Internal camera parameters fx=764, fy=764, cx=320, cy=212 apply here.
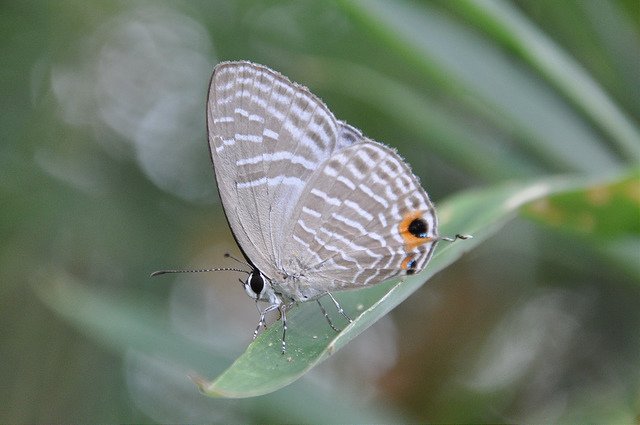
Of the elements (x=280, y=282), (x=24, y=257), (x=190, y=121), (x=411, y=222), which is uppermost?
(x=411, y=222)

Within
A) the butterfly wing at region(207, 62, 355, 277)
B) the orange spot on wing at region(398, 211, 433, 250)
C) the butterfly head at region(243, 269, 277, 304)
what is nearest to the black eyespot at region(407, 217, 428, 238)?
the orange spot on wing at region(398, 211, 433, 250)

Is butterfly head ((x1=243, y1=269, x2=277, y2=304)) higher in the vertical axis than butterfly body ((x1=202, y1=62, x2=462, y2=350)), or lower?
lower

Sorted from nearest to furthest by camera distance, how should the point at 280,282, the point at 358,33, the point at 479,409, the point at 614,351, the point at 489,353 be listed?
the point at 280,282, the point at 479,409, the point at 614,351, the point at 489,353, the point at 358,33

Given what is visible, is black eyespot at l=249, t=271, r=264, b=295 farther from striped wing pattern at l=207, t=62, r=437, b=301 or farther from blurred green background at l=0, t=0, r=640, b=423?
blurred green background at l=0, t=0, r=640, b=423

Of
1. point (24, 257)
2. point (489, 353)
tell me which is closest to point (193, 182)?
point (24, 257)

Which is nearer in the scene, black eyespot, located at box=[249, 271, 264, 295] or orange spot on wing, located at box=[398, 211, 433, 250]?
orange spot on wing, located at box=[398, 211, 433, 250]

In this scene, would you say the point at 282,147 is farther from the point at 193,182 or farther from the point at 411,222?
the point at 193,182

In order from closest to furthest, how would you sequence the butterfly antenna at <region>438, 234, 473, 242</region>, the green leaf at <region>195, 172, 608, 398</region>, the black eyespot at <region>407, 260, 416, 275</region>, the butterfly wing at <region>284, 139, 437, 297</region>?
the green leaf at <region>195, 172, 608, 398</region> < the butterfly antenna at <region>438, 234, 473, 242</region> < the black eyespot at <region>407, 260, 416, 275</region> < the butterfly wing at <region>284, 139, 437, 297</region>

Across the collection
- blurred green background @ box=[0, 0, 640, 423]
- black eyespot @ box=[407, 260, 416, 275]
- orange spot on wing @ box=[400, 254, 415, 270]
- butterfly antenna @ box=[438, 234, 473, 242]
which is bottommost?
blurred green background @ box=[0, 0, 640, 423]
